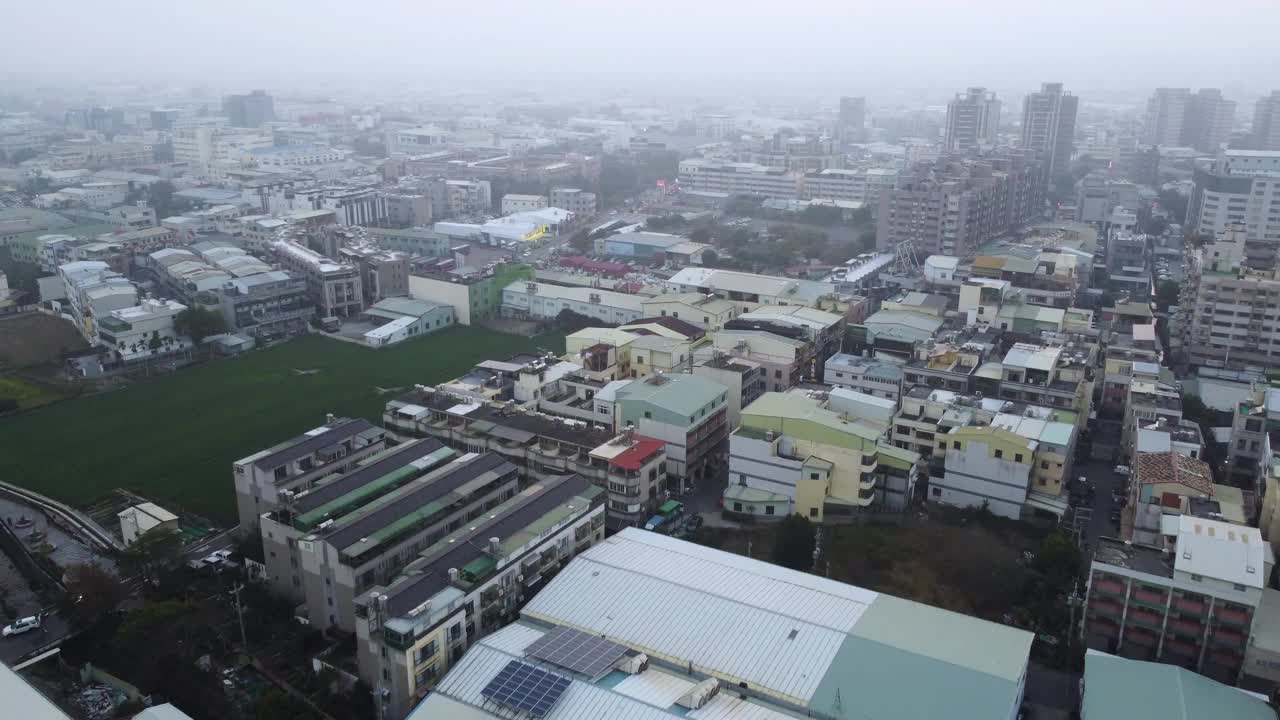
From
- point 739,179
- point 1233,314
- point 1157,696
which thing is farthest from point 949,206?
point 1157,696

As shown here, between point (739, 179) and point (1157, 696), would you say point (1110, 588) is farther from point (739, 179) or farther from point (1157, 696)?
point (739, 179)

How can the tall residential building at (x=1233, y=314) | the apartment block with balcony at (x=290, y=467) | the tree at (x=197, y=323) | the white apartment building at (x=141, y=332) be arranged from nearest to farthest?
the apartment block with balcony at (x=290, y=467)
the tall residential building at (x=1233, y=314)
the white apartment building at (x=141, y=332)
the tree at (x=197, y=323)

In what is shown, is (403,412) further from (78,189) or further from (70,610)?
(78,189)

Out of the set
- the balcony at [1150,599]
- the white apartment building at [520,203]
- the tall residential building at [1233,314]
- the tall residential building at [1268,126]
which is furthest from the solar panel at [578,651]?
the tall residential building at [1268,126]

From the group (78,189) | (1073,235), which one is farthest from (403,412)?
(78,189)

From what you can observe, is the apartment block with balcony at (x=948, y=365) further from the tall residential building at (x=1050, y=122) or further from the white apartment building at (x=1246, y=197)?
the tall residential building at (x=1050, y=122)

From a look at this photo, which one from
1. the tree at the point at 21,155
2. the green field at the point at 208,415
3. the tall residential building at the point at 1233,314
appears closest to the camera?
the green field at the point at 208,415
